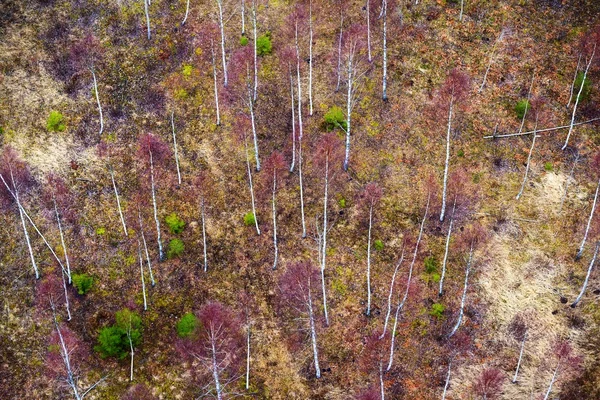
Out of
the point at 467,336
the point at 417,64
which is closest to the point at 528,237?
the point at 467,336

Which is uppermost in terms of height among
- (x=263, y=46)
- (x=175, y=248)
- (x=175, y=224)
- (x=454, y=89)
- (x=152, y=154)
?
(x=263, y=46)

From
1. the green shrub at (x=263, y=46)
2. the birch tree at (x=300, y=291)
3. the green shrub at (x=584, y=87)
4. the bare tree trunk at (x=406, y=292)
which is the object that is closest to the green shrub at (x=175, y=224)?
the birch tree at (x=300, y=291)

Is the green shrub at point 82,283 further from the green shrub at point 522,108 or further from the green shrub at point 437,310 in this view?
the green shrub at point 522,108

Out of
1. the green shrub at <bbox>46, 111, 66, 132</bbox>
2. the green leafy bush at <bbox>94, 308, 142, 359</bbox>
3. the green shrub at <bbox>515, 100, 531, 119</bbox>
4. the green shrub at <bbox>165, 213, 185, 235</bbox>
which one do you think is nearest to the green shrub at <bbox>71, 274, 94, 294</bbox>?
the green leafy bush at <bbox>94, 308, 142, 359</bbox>

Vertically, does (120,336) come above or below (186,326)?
above

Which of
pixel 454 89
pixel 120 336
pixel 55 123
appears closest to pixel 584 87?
pixel 454 89

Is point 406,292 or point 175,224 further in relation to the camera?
point 175,224

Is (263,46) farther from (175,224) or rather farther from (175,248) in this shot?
(175,248)

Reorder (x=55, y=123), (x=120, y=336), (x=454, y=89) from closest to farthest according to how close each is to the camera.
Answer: (x=120, y=336) → (x=55, y=123) → (x=454, y=89)
